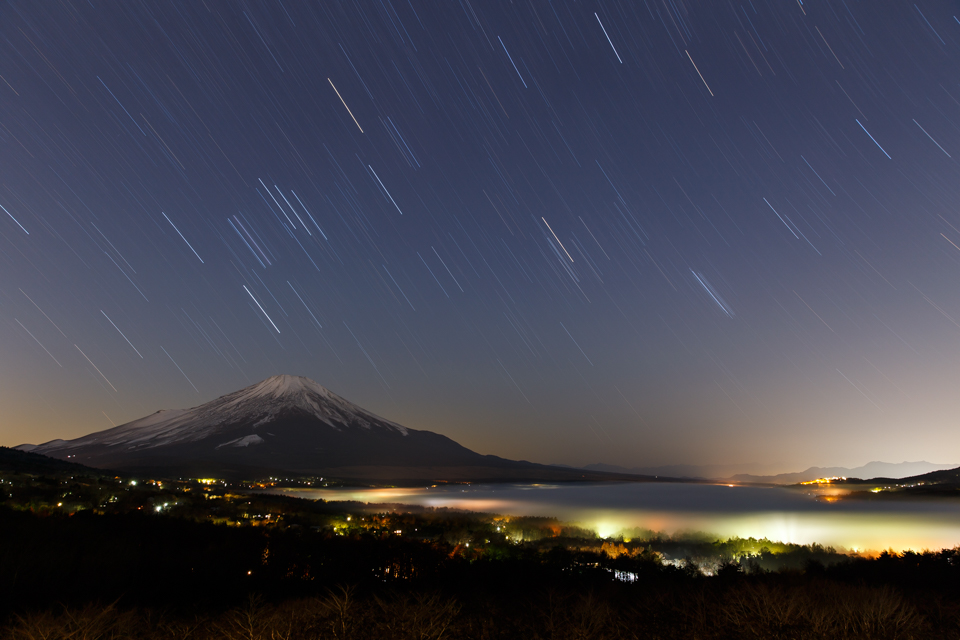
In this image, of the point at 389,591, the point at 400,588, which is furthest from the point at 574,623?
the point at 400,588

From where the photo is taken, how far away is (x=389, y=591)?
49.9m

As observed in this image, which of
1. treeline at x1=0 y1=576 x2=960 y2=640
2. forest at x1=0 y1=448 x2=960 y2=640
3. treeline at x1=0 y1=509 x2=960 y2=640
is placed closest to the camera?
treeline at x1=0 y1=576 x2=960 y2=640

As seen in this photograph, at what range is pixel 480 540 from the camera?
10619 centimetres

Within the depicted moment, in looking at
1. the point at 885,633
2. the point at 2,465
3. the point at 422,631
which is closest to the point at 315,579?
the point at 422,631

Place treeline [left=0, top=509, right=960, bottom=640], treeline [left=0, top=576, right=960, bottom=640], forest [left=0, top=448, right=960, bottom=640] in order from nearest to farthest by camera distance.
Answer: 1. treeline [left=0, top=576, right=960, bottom=640]
2. treeline [left=0, top=509, right=960, bottom=640]
3. forest [left=0, top=448, right=960, bottom=640]

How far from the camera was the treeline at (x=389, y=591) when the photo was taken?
92.9 ft

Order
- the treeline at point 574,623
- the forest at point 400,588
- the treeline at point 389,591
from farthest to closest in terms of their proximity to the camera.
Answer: the forest at point 400,588 → the treeline at point 389,591 → the treeline at point 574,623

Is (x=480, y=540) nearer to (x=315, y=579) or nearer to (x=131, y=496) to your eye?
(x=315, y=579)

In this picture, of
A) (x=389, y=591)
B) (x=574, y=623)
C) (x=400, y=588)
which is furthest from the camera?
(x=400, y=588)

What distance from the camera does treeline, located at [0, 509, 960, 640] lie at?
28312 mm

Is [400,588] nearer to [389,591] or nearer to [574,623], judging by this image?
[389,591]

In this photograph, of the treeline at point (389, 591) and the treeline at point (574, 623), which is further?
the treeline at point (389, 591)

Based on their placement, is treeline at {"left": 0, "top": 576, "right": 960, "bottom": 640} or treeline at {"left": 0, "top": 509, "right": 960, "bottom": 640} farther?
treeline at {"left": 0, "top": 509, "right": 960, "bottom": 640}

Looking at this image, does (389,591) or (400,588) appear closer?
(389,591)
